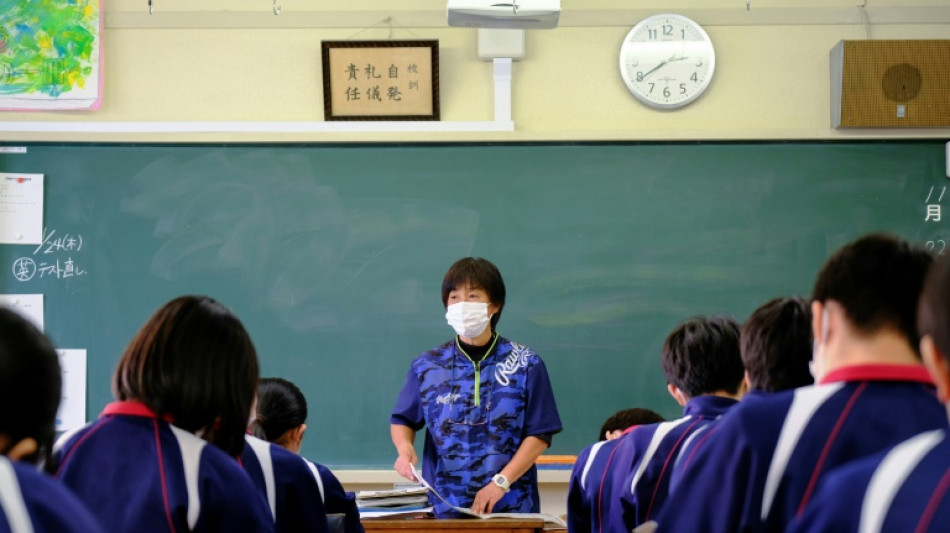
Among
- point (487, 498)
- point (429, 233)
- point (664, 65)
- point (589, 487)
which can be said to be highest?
point (664, 65)

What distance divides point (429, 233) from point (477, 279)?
94cm

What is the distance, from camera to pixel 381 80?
14.7 feet

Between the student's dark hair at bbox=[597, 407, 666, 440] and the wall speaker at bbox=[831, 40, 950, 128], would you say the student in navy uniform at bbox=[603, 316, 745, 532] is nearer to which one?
the student's dark hair at bbox=[597, 407, 666, 440]

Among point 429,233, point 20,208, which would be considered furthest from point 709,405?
point 20,208

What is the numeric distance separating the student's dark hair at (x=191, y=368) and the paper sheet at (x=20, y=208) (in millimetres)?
3145

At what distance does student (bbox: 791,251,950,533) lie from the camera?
94 centimetres

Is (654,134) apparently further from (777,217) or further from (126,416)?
(126,416)

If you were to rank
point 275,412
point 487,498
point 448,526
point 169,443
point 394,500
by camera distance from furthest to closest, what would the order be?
1. point 487,498
2. point 394,500
3. point 448,526
4. point 275,412
5. point 169,443

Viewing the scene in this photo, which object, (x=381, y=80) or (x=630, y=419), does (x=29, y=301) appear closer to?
(x=381, y=80)

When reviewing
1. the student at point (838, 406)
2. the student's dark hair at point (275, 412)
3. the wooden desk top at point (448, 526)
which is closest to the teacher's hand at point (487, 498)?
the wooden desk top at point (448, 526)

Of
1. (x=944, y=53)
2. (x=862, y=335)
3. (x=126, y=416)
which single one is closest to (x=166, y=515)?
(x=126, y=416)

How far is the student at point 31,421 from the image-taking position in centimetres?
104

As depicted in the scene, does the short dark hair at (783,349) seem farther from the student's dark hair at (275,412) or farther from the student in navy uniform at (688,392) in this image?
Result: the student's dark hair at (275,412)

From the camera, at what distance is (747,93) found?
4566 mm
